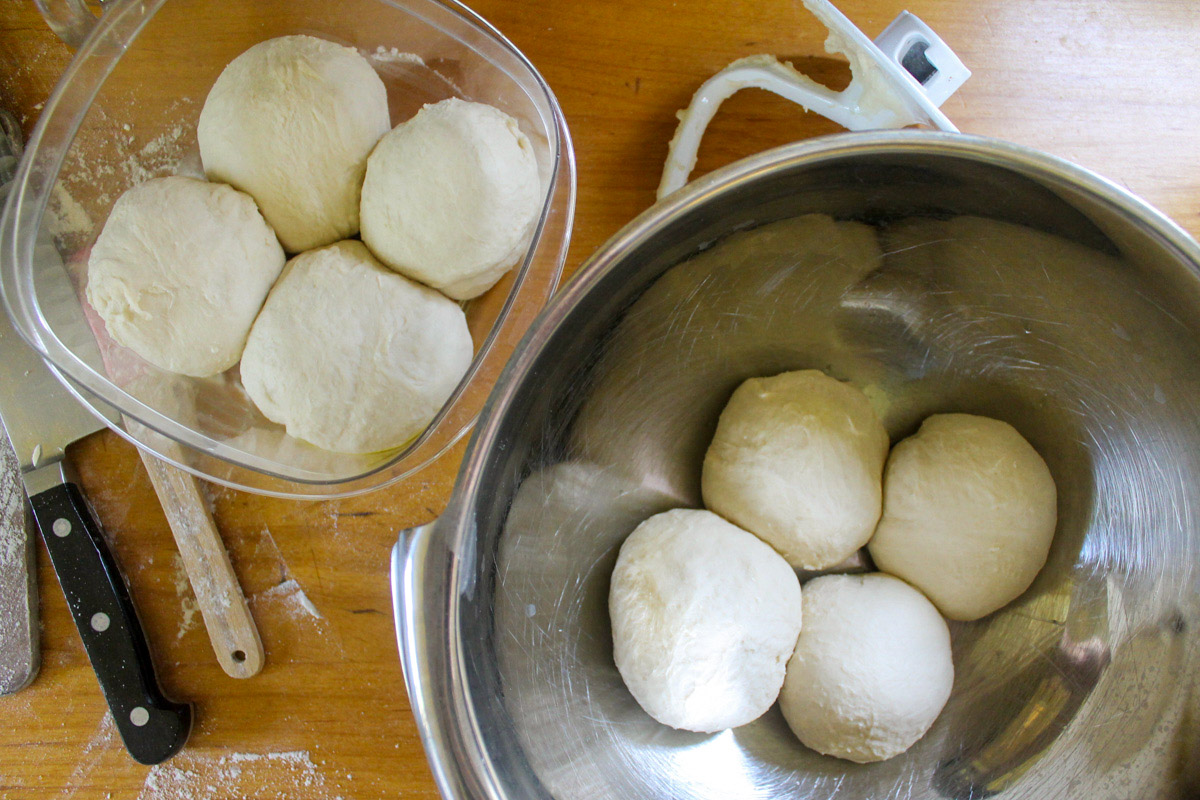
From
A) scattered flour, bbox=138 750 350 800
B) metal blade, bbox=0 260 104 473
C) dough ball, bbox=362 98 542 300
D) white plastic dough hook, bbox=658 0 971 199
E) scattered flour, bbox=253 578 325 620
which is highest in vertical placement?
white plastic dough hook, bbox=658 0 971 199

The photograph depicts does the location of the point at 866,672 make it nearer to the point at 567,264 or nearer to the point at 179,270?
the point at 567,264

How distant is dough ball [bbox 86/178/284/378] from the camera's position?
54 centimetres

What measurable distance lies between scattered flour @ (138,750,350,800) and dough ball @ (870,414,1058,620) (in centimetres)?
65

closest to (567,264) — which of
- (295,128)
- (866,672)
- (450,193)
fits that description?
(450,193)

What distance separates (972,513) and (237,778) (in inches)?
30.9

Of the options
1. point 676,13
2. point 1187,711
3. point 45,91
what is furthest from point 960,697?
point 45,91

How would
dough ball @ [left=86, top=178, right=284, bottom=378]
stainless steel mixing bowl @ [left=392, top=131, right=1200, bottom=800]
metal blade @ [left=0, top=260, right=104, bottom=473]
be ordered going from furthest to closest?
metal blade @ [left=0, top=260, right=104, bottom=473]
dough ball @ [left=86, top=178, right=284, bottom=378]
stainless steel mixing bowl @ [left=392, top=131, right=1200, bottom=800]

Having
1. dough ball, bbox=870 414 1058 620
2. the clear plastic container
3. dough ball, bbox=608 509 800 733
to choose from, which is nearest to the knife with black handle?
the clear plastic container

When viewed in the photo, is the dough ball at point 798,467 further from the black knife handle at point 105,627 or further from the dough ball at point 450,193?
the black knife handle at point 105,627

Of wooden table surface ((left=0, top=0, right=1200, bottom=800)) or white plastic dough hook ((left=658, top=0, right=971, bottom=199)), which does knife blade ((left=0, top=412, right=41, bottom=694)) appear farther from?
white plastic dough hook ((left=658, top=0, right=971, bottom=199))

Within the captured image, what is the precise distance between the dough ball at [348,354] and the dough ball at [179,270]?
0.03 meters

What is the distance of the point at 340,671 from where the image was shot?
0.70m

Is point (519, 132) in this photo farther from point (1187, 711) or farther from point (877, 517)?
point (1187, 711)

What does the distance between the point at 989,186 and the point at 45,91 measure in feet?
2.89
